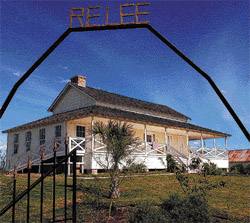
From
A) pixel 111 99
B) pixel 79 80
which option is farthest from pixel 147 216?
pixel 79 80

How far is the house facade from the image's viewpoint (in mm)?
25219

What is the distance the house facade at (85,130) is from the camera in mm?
25219

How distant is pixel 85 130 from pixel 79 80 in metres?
6.59

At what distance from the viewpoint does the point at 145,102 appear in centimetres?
3931

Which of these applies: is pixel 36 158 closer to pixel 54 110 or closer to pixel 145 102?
pixel 54 110

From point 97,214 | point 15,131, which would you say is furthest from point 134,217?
point 15,131

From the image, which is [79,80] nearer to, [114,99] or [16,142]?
[114,99]

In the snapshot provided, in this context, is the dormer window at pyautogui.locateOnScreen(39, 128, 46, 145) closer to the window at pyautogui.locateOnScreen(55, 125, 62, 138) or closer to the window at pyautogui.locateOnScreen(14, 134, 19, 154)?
the window at pyautogui.locateOnScreen(55, 125, 62, 138)

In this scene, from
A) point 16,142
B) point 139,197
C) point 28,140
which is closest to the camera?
point 139,197

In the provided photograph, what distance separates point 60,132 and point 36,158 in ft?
9.85

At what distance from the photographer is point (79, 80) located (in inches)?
1307

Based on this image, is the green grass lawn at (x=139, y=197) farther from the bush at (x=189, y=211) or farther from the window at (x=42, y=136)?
the window at (x=42, y=136)

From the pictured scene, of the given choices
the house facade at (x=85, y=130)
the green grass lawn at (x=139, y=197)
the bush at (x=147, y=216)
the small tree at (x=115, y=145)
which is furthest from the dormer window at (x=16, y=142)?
the bush at (x=147, y=216)

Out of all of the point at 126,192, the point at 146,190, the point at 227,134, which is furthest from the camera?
the point at 227,134
